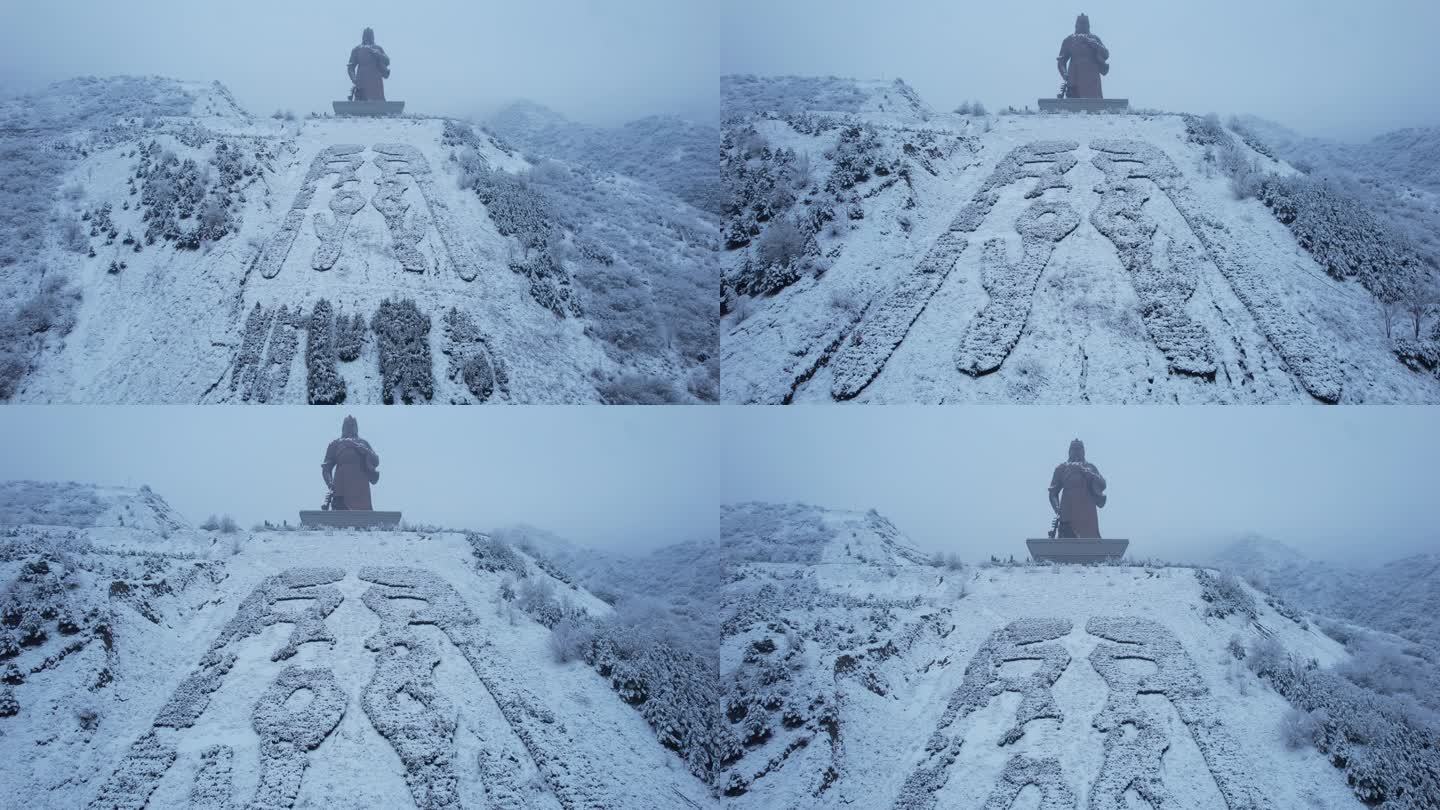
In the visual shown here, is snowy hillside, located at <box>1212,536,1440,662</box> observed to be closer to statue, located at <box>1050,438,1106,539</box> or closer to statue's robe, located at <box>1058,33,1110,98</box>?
statue, located at <box>1050,438,1106,539</box>

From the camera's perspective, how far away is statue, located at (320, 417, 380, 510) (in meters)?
20.1

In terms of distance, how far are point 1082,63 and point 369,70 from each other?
16249 mm

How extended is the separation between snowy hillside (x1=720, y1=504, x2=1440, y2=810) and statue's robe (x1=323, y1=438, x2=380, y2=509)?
6.52 metres

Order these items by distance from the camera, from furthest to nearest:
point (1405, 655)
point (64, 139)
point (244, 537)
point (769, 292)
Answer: point (64, 139) → point (769, 292) → point (244, 537) → point (1405, 655)

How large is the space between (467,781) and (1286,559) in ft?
47.9

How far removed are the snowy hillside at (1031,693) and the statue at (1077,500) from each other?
97cm

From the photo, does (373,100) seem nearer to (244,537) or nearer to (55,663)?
(244,537)

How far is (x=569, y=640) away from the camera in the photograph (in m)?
18.5

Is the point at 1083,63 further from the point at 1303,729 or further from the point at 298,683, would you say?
the point at 298,683

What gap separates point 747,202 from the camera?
23469 millimetres

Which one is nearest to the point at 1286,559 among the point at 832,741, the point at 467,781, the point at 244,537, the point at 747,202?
the point at 832,741

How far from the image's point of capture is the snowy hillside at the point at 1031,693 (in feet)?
49.1

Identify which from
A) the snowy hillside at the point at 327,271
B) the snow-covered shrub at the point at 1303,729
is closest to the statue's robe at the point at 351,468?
the snowy hillside at the point at 327,271

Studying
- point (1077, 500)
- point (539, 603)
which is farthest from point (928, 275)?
point (539, 603)
